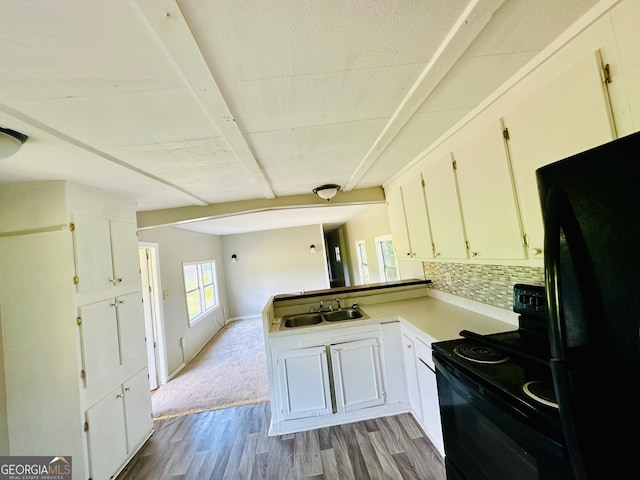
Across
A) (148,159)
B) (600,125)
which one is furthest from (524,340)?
(148,159)

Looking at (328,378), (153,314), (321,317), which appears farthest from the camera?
(153,314)

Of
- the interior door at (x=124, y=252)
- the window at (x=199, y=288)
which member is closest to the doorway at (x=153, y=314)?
the window at (x=199, y=288)

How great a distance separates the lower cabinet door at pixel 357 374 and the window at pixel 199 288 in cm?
348

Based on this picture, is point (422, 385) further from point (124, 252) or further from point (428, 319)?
point (124, 252)

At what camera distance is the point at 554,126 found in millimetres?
1106

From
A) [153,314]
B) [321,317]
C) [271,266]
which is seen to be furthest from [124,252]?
[271,266]

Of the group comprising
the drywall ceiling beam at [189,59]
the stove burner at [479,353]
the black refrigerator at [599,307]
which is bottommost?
the stove burner at [479,353]

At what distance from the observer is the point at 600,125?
0.95 metres

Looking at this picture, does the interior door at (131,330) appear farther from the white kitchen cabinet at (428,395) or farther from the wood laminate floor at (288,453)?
the white kitchen cabinet at (428,395)

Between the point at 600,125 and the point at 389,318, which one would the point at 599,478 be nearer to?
the point at 600,125

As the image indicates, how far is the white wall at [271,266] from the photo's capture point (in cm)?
708

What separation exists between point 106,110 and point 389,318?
94.8 inches

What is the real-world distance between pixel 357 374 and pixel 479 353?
132 cm

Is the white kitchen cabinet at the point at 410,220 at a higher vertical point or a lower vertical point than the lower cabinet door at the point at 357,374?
higher
